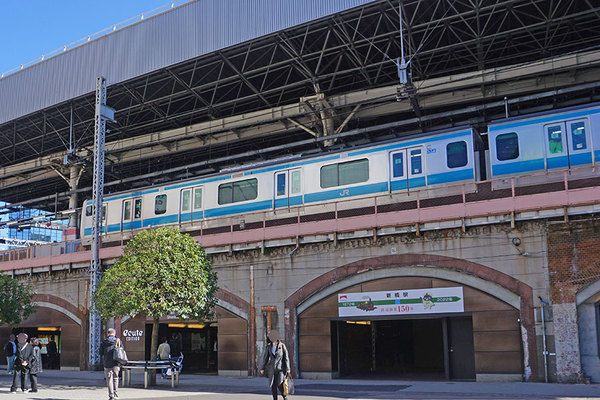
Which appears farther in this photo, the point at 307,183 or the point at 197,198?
the point at 197,198

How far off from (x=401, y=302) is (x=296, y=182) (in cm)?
705

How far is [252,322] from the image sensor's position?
23.7 meters

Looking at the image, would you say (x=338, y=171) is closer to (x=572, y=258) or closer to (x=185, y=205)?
(x=185, y=205)

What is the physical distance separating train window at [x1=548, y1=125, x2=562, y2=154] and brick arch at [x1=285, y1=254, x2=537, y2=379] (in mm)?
4631

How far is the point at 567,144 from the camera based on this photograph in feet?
65.4

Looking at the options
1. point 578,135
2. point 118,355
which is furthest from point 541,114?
point 118,355

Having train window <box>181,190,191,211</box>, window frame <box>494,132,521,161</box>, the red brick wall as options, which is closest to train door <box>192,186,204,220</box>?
train window <box>181,190,191,211</box>

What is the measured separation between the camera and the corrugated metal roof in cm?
2812

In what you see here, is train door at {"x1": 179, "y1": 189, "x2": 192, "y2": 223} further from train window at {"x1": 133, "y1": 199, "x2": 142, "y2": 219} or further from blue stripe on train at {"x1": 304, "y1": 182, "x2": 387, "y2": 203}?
blue stripe on train at {"x1": 304, "y1": 182, "x2": 387, "y2": 203}

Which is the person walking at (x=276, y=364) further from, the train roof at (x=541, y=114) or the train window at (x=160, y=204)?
the train window at (x=160, y=204)

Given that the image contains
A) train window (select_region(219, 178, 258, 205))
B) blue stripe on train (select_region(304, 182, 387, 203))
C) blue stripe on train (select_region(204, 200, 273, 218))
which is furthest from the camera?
train window (select_region(219, 178, 258, 205))

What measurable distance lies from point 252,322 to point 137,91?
57.1ft

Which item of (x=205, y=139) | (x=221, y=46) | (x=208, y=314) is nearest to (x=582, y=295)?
(x=208, y=314)

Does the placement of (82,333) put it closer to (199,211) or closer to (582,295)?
(199,211)
